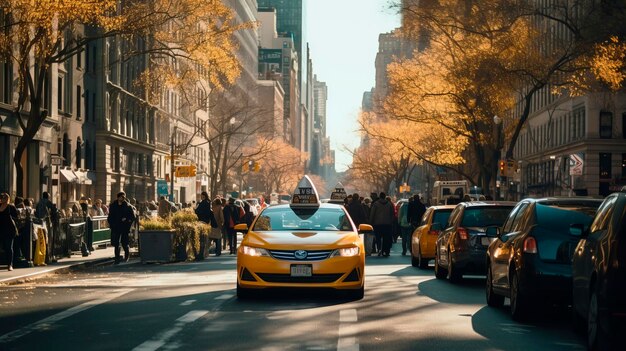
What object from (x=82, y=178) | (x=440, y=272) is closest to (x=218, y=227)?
(x=440, y=272)

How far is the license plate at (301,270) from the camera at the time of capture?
54.4ft

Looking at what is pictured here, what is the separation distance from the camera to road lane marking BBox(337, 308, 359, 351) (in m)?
11.4

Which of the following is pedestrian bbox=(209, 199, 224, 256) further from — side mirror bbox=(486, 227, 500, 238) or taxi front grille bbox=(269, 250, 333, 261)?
side mirror bbox=(486, 227, 500, 238)

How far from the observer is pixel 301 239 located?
17.1 meters

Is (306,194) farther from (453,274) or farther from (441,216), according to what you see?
(453,274)

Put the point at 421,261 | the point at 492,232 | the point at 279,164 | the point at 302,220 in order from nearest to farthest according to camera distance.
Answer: the point at 492,232 → the point at 302,220 → the point at 421,261 → the point at 279,164

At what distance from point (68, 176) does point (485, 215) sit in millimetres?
41027

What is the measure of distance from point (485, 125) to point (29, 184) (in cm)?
2013

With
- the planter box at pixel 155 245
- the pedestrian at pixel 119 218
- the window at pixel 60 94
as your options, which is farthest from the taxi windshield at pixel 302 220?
the window at pixel 60 94

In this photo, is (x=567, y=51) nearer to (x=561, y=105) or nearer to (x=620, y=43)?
(x=620, y=43)

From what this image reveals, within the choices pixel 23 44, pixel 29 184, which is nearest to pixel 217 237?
pixel 23 44

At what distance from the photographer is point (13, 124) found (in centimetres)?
4653

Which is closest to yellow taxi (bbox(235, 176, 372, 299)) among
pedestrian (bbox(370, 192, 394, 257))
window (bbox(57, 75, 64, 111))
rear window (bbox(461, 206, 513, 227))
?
rear window (bbox(461, 206, 513, 227))

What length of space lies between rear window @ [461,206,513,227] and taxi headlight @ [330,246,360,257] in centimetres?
488
